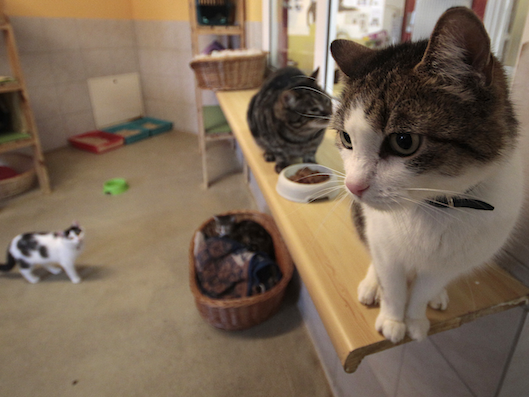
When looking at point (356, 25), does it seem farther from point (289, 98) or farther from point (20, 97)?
point (20, 97)

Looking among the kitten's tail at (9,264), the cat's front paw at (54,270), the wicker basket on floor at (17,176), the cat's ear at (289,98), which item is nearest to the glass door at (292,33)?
the cat's ear at (289,98)

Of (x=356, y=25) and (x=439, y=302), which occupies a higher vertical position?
(x=356, y=25)

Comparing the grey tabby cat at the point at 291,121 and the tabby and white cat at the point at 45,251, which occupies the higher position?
the grey tabby cat at the point at 291,121

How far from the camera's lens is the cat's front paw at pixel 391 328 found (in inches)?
23.0

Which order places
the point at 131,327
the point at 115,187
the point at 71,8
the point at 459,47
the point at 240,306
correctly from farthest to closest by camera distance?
the point at 71,8, the point at 115,187, the point at 131,327, the point at 240,306, the point at 459,47

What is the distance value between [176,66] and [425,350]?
365 cm

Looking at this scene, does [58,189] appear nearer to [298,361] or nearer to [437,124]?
[298,361]

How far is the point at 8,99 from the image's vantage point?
96.7 inches

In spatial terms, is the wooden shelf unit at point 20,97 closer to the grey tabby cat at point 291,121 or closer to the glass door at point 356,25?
the glass door at point 356,25

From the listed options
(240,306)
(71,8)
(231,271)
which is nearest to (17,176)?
(71,8)

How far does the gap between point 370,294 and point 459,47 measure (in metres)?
0.44

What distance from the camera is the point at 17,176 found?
2533 mm

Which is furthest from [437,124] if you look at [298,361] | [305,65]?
[305,65]

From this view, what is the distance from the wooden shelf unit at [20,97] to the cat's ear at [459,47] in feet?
8.76
